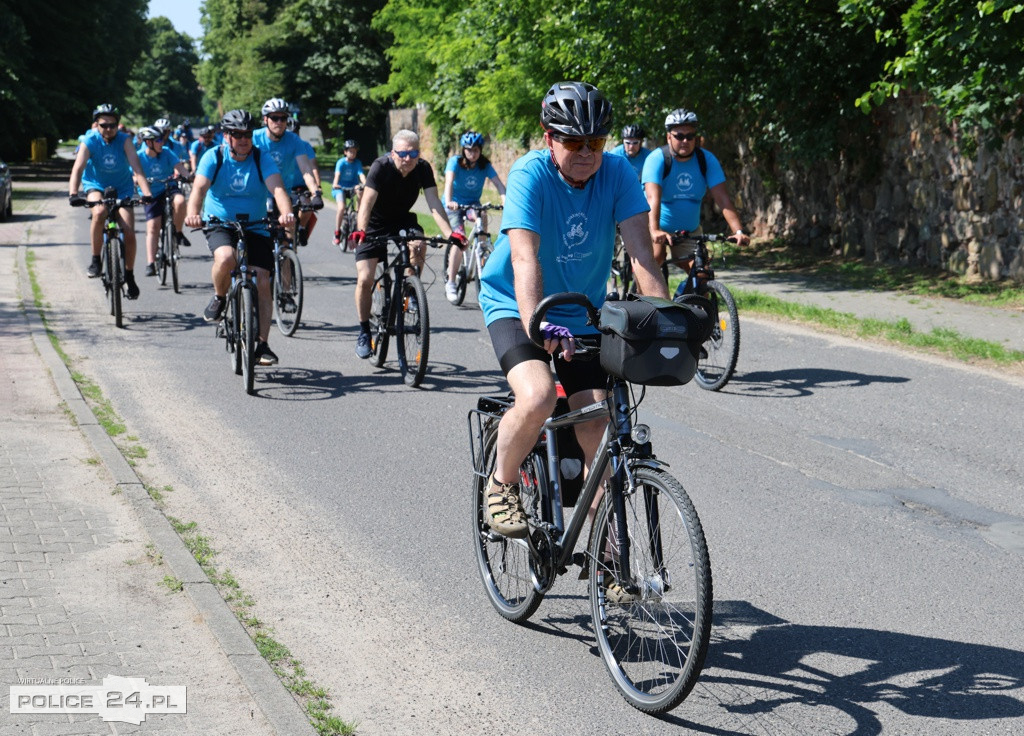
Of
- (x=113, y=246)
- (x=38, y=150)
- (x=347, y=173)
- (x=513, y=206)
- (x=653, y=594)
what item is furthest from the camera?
(x=38, y=150)

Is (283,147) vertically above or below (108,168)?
above

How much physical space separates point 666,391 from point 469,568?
4.69 metres

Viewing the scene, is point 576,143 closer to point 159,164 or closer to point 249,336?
point 249,336

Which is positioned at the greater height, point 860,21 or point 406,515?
A: point 860,21

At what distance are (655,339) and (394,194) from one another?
6.97m

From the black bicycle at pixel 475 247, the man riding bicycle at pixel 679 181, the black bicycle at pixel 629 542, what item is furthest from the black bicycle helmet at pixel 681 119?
the black bicycle at pixel 629 542

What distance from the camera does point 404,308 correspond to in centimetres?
1055

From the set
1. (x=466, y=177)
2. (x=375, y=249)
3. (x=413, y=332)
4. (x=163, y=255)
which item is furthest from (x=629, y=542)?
(x=163, y=255)

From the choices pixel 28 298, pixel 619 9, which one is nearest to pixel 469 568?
pixel 28 298

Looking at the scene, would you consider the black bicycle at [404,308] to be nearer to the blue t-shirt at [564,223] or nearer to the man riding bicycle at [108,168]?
the man riding bicycle at [108,168]

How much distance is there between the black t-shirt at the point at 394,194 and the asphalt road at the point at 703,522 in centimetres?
126

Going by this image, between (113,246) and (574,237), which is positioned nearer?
(574,237)

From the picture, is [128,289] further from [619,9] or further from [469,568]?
[469,568]

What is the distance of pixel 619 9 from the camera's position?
18.4 meters
